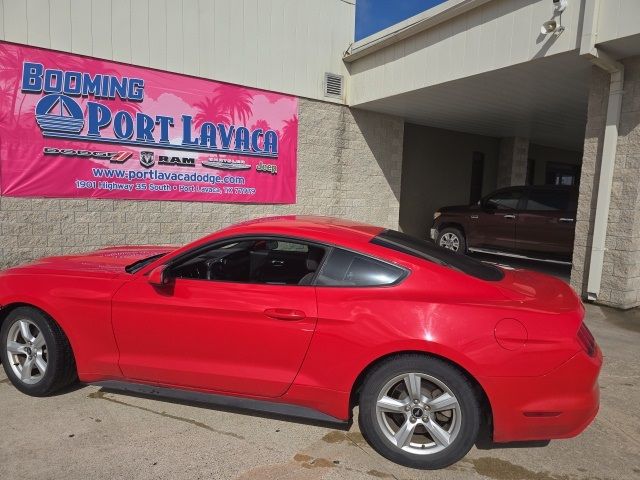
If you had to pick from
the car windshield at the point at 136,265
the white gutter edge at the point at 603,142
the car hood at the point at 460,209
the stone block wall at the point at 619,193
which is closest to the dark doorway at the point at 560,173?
the car hood at the point at 460,209

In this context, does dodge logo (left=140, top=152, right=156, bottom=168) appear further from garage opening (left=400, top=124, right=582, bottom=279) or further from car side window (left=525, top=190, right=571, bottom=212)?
car side window (left=525, top=190, right=571, bottom=212)

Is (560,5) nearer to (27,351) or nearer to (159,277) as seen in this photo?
(159,277)

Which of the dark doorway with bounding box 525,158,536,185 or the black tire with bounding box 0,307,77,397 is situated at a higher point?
the dark doorway with bounding box 525,158,536,185

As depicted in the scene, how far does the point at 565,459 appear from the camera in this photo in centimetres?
279

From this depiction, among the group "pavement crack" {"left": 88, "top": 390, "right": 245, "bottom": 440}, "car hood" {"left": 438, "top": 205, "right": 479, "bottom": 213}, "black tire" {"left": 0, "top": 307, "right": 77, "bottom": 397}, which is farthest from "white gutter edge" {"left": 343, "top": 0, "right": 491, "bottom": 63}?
"black tire" {"left": 0, "top": 307, "right": 77, "bottom": 397}

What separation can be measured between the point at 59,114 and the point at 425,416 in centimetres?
710

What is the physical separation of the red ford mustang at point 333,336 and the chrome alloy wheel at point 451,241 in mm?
7416

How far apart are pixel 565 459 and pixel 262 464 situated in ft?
5.94

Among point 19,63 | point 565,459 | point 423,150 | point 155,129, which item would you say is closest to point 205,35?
point 155,129

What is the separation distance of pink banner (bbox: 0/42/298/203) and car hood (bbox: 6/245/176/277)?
3.79 meters

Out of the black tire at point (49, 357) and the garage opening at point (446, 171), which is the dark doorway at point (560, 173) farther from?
Answer: the black tire at point (49, 357)

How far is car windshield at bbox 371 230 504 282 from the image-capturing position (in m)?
2.96

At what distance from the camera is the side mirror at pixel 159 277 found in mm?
3045

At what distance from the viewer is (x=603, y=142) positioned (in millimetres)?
6246
